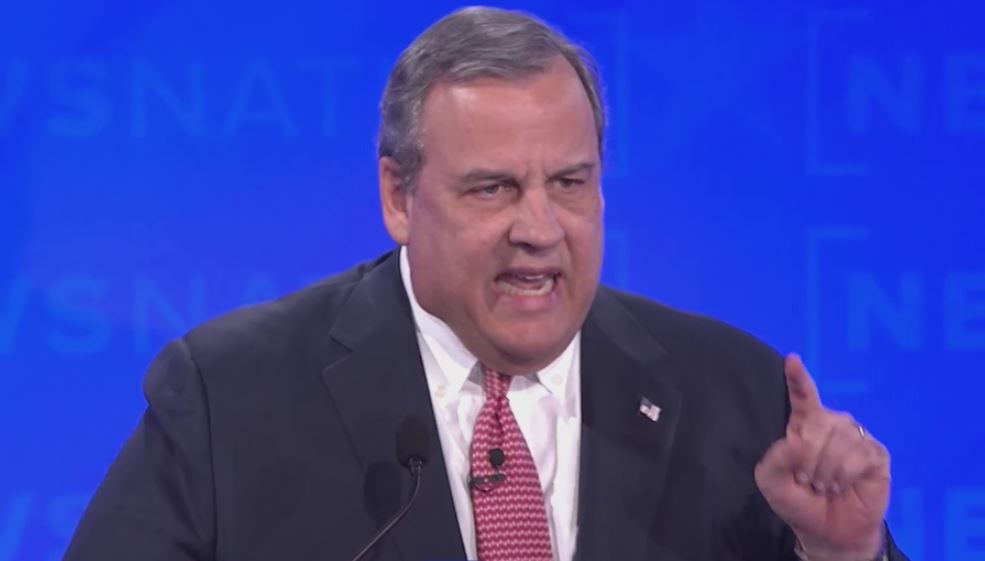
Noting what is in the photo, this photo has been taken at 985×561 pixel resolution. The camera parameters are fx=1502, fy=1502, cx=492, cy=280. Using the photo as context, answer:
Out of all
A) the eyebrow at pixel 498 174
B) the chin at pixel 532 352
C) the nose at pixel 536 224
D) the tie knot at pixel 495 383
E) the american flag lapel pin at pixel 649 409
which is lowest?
the american flag lapel pin at pixel 649 409

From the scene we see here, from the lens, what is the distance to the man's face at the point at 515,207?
2244 mm

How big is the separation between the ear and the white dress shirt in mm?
125

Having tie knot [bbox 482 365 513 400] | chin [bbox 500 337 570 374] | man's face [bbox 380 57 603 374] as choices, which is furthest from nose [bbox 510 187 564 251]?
tie knot [bbox 482 365 513 400]

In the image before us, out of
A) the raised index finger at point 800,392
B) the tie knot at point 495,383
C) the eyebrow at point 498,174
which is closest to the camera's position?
the raised index finger at point 800,392

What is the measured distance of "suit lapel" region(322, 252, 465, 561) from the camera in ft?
7.33

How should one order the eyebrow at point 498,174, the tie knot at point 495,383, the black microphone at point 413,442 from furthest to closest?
the tie knot at point 495,383
the eyebrow at point 498,174
the black microphone at point 413,442

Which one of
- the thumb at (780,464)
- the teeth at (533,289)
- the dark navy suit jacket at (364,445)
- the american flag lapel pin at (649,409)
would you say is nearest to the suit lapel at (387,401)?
the dark navy suit jacket at (364,445)

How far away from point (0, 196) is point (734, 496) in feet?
5.58

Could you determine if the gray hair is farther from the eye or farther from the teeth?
the teeth

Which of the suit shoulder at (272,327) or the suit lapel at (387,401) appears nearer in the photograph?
the suit lapel at (387,401)

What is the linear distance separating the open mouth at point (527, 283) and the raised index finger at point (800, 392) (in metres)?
0.37

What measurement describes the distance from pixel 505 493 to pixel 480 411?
0.16 metres

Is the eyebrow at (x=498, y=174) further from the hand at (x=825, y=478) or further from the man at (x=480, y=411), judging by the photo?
the hand at (x=825, y=478)

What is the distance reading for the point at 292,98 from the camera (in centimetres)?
327
